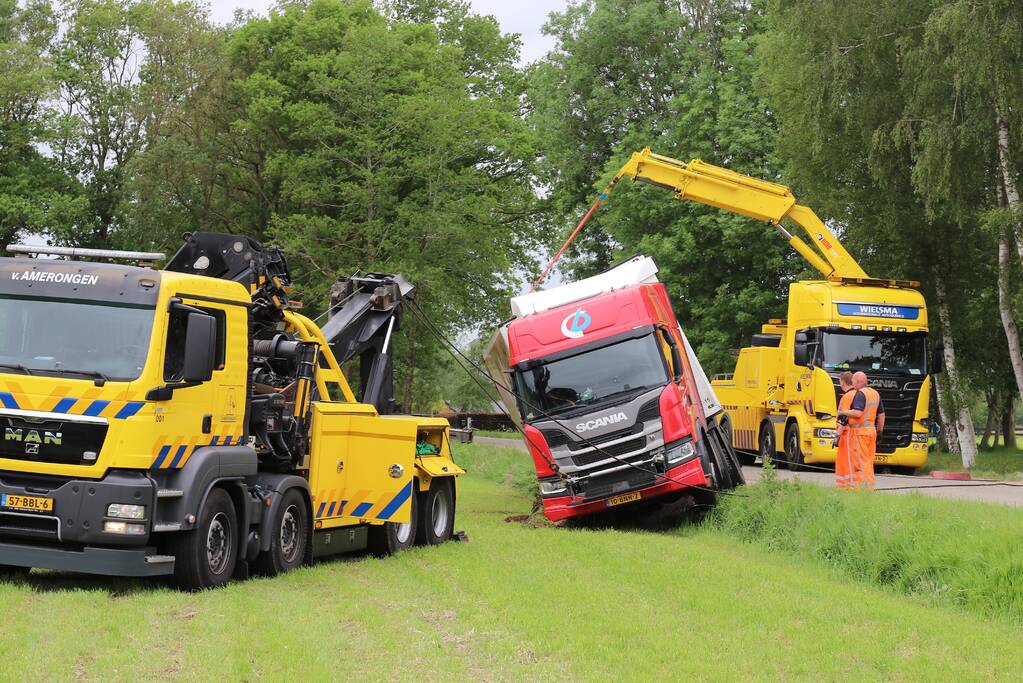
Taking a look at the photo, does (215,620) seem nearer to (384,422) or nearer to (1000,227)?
(384,422)

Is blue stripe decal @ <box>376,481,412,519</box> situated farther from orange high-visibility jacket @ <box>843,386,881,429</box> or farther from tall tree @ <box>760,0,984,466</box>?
tall tree @ <box>760,0,984,466</box>

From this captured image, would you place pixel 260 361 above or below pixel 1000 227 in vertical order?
below

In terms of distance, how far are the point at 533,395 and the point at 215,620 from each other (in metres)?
9.69

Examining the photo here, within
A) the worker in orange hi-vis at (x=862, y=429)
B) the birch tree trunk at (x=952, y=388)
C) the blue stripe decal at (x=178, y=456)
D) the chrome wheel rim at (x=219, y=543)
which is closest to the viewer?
the blue stripe decal at (x=178, y=456)

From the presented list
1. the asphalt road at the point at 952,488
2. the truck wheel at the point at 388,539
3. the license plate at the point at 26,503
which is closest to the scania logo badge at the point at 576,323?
the asphalt road at the point at 952,488

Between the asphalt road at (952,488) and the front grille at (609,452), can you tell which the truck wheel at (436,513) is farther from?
the asphalt road at (952,488)

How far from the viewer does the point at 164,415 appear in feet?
36.8

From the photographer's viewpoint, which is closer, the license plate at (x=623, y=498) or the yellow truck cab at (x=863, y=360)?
the license plate at (x=623, y=498)

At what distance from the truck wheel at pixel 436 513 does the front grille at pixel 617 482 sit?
2.12 m

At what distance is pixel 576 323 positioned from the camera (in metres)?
19.1

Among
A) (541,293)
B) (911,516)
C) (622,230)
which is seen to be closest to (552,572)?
(911,516)

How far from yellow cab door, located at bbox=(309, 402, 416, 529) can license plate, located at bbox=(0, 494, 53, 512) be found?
3546 millimetres

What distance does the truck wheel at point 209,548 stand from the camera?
1141 centimetres

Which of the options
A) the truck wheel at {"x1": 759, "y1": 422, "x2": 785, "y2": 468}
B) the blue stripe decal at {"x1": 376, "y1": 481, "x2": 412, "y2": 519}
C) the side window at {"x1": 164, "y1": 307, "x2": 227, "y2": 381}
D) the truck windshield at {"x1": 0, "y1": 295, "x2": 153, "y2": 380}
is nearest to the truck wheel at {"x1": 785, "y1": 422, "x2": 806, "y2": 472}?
the truck wheel at {"x1": 759, "y1": 422, "x2": 785, "y2": 468}
